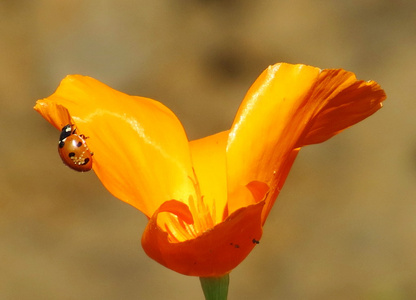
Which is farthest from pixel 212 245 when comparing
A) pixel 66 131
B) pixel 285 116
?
pixel 66 131

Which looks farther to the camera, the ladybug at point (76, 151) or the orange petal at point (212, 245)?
the ladybug at point (76, 151)

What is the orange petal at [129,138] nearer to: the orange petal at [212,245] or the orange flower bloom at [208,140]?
the orange flower bloom at [208,140]

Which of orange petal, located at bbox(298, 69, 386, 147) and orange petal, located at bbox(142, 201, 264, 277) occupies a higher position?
orange petal, located at bbox(298, 69, 386, 147)

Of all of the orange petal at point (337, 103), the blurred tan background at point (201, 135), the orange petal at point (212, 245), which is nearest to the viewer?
the orange petal at point (212, 245)

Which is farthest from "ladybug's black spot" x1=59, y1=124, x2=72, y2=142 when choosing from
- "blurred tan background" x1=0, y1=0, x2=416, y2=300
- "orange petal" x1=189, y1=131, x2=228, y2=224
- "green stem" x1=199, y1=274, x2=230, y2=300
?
"blurred tan background" x1=0, y1=0, x2=416, y2=300

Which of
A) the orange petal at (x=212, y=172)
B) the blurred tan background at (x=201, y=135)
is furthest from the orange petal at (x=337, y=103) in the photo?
the blurred tan background at (x=201, y=135)

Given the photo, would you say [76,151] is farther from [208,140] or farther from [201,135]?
[201,135]

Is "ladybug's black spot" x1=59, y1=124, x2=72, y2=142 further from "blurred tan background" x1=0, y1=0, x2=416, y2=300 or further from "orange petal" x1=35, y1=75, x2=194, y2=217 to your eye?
"blurred tan background" x1=0, y1=0, x2=416, y2=300
